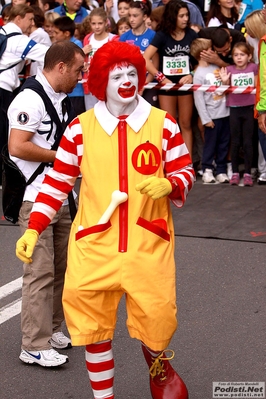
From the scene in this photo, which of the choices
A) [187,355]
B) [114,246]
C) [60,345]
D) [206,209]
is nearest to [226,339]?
[187,355]

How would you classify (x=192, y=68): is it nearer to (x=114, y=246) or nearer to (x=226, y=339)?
(x=226, y=339)

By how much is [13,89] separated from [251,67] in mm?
2777

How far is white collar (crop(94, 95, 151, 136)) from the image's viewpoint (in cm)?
404

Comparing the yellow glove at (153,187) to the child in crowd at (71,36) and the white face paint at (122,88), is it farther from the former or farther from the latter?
the child in crowd at (71,36)

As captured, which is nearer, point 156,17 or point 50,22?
point 156,17

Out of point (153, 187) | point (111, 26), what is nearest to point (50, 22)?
point (111, 26)

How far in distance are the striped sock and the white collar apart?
1056 mm

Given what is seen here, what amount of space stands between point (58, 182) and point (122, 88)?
59 centimetres

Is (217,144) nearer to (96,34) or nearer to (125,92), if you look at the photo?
(96,34)

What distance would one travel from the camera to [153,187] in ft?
12.6

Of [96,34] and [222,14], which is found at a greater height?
[222,14]

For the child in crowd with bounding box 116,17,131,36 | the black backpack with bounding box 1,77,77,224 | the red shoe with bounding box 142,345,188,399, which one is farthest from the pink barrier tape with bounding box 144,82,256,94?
A: the red shoe with bounding box 142,345,188,399

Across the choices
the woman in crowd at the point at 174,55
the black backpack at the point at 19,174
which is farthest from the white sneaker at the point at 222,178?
the black backpack at the point at 19,174
